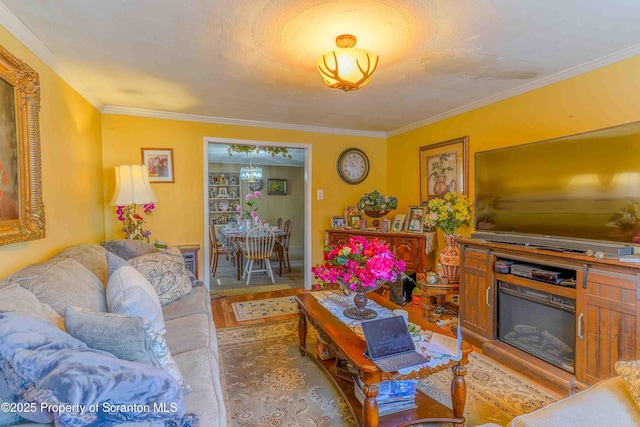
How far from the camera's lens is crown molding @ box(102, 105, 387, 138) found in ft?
11.6

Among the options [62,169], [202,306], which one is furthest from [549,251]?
[62,169]

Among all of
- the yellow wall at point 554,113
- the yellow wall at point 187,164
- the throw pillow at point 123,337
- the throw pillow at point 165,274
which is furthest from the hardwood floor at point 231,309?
the yellow wall at point 554,113

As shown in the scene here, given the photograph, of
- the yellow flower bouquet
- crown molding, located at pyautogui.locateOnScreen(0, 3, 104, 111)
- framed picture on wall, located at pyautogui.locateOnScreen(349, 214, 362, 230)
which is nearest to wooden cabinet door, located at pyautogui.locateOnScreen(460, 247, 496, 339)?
the yellow flower bouquet

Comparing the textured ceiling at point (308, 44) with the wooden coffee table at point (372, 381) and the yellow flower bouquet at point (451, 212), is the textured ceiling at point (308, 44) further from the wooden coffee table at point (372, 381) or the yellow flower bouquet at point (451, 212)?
the wooden coffee table at point (372, 381)

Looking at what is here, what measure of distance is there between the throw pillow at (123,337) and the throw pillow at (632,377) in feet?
4.59

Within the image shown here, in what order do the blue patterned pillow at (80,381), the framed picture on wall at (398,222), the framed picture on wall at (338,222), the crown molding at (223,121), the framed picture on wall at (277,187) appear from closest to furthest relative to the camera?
the blue patterned pillow at (80,381) → the crown molding at (223,121) → the framed picture on wall at (398,222) → the framed picture on wall at (338,222) → the framed picture on wall at (277,187)

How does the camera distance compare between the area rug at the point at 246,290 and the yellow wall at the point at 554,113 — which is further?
the area rug at the point at 246,290

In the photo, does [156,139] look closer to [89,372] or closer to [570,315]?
[89,372]

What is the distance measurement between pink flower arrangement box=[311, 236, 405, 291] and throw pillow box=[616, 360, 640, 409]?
1.05m

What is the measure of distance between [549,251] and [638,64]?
1.35 metres

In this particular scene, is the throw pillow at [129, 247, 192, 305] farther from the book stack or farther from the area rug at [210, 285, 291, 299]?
the area rug at [210, 285, 291, 299]

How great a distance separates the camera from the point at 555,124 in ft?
8.55

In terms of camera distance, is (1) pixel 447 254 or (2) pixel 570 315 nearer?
(2) pixel 570 315

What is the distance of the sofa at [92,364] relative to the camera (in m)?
0.83
